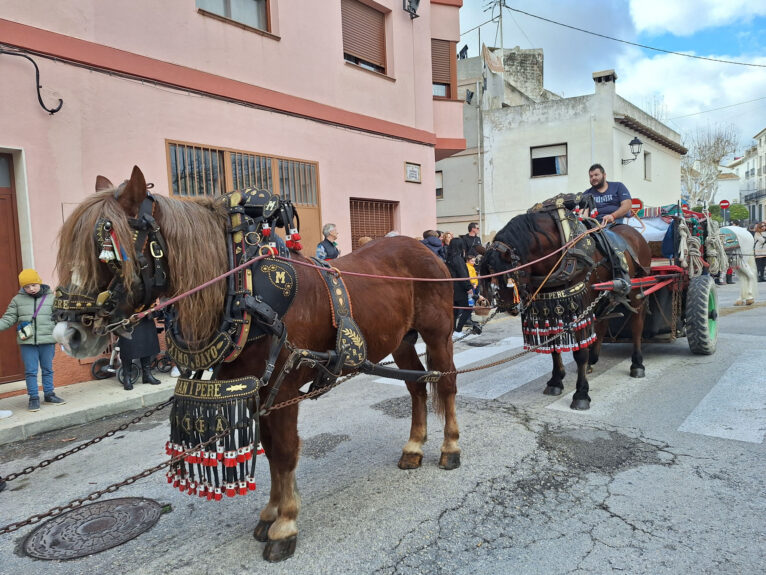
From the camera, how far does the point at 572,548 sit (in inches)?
103

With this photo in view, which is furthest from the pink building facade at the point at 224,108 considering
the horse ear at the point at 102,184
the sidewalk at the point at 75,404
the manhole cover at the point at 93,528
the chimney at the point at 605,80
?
the chimney at the point at 605,80

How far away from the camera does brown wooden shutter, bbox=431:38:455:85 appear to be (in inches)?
511

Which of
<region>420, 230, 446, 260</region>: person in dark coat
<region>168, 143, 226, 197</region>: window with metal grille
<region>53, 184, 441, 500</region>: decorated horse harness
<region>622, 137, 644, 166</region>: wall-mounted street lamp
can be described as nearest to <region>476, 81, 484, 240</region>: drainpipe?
<region>622, 137, 644, 166</region>: wall-mounted street lamp

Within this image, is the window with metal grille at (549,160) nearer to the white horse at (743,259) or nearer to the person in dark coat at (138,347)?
the white horse at (743,259)

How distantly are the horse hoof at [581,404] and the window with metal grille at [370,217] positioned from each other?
6.29 meters

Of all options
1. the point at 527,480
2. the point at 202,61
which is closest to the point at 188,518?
the point at 527,480

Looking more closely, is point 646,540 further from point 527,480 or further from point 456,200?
point 456,200

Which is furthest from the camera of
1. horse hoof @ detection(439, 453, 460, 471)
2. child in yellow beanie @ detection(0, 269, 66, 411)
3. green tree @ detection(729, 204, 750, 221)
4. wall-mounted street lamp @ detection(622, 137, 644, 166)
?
green tree @ detection(729, 204, 750, 221)

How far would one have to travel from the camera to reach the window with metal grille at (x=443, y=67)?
12984mm

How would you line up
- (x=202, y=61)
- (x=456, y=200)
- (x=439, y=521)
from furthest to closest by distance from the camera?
(x=456, y=200), (x=202, y=61), (x=439, y=521)

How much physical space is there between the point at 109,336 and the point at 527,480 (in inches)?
110

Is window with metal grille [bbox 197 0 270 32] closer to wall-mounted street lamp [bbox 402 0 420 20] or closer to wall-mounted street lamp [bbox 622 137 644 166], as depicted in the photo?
wall-mounted street lamp [bbox 402 0 420 20]

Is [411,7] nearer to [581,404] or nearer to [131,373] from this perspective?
[131,373]

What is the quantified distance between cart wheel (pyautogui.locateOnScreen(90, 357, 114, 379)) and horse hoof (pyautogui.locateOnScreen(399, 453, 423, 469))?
497 centimetres
